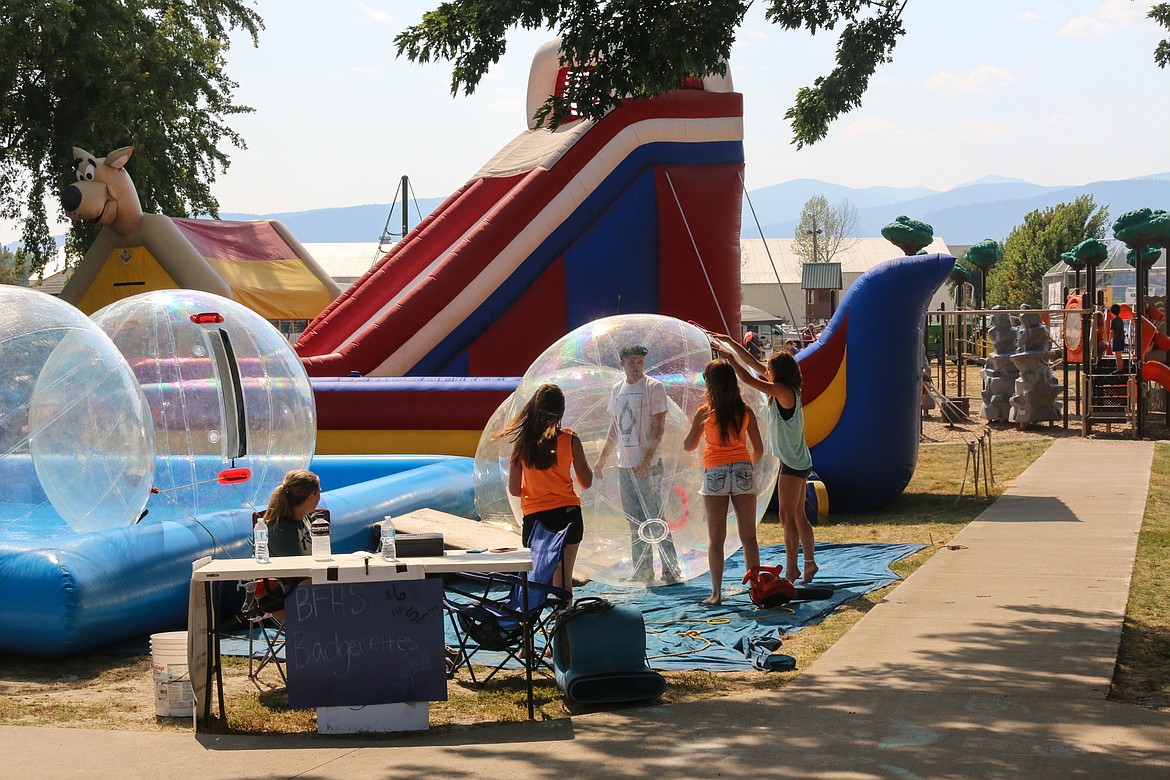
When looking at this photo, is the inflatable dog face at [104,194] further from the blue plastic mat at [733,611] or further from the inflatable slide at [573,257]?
the blue plastic mat at [733,611]

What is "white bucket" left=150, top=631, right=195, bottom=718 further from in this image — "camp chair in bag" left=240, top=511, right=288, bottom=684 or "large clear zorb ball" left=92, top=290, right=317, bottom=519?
"large clear zorb ball" left=92, top=290, right=317, bottom=519

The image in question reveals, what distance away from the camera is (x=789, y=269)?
3300 inches

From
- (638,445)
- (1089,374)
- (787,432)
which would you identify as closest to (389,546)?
(638,445)

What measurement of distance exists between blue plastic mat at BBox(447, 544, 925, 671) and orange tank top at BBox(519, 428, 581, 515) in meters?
→ 0.87

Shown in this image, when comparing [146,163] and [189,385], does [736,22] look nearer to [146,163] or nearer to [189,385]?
[189,385]

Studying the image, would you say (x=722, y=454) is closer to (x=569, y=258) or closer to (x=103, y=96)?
(x=569, y=258)

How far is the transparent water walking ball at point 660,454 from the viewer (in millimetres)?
7832

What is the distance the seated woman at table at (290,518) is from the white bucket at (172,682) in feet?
2.78

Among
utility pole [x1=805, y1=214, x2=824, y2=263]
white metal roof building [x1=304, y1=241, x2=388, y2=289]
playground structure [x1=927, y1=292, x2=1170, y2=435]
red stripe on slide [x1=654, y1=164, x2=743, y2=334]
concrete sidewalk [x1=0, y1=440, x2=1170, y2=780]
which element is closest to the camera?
concrete sidewalk [x1=0, y1=440, x2=1170, y2=780]

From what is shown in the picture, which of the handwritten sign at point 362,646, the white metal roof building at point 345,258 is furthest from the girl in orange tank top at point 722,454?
the white metal roof building at point 345,258

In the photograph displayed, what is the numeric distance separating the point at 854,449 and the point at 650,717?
638 centimetres

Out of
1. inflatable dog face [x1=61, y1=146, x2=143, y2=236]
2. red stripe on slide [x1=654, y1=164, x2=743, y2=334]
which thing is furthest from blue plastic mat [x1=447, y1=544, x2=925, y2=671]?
inflatable dog face [x1=61, y1=146, x2=143, y2=236]

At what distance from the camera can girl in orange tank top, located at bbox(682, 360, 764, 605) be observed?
763 centimetres

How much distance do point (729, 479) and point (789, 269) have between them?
Result: 77725 millimetres
